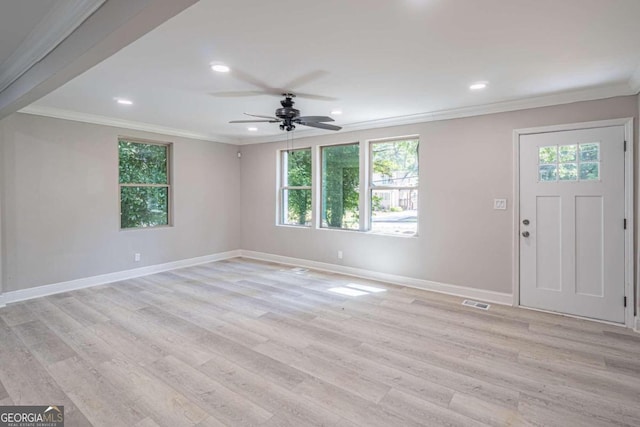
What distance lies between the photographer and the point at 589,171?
3.58m

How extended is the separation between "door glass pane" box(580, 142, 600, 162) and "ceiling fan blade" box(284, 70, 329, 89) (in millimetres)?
2970

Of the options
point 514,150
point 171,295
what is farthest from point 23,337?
point 514,150

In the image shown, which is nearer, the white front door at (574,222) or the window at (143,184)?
the white front door at (574,222)

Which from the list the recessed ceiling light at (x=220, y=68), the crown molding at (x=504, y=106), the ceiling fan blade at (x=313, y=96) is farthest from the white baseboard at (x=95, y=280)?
the ceiling fan blade at (x=313, y=96)

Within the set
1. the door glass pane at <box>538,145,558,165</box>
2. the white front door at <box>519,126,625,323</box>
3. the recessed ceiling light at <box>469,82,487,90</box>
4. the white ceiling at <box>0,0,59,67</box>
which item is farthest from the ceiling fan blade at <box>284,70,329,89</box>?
the door glass pane at <box>538,145,558,165</box>

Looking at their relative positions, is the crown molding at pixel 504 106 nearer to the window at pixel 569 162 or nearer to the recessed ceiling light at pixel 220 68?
the window at pixel 569 162

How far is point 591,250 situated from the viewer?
3578 millimetres

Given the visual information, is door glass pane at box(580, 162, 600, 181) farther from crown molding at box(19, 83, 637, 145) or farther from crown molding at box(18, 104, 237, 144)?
crown molding at box(18, 104, 237, 144)

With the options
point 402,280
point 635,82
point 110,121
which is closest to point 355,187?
point 402,280

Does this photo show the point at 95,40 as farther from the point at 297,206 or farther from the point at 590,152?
the point at 297,206

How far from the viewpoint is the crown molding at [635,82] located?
2.97 m

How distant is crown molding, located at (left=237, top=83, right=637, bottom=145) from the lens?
11.3 feet

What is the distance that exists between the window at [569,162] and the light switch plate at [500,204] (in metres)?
0.46

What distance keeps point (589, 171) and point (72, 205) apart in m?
6.55
